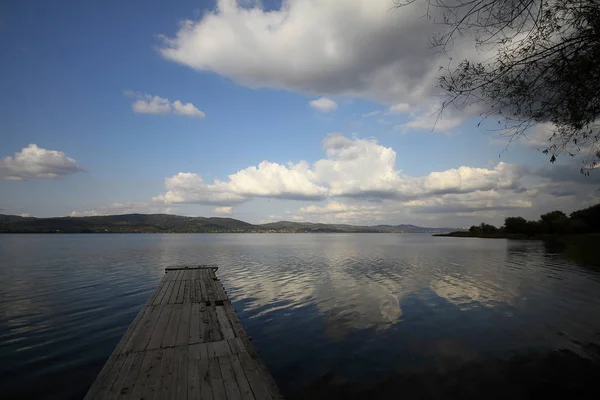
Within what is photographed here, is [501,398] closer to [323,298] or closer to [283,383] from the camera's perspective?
[283,383]

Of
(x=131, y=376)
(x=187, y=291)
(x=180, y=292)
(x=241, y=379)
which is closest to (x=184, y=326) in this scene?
(x=131, y=376)

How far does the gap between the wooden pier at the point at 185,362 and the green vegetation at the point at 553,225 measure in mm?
146194

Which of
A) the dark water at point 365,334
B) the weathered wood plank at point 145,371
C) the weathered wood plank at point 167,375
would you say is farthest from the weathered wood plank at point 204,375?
the dark water at point 365,334

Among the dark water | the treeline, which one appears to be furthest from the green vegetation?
the dark water

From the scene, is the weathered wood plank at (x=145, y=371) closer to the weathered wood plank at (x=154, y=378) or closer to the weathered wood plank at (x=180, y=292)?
the weathered wood plank at (x=154, y=378)

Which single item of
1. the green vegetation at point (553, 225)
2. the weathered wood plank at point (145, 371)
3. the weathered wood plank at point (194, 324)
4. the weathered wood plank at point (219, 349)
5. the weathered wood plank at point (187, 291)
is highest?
the green vegetation at point (553, 225)

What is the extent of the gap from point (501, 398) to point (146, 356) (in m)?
10.2

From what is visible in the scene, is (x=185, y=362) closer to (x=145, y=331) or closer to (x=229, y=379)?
(x=229, y=379)

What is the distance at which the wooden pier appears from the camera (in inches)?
244

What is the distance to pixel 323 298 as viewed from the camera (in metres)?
20.6

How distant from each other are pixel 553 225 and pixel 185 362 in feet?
548

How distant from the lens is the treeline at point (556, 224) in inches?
4429

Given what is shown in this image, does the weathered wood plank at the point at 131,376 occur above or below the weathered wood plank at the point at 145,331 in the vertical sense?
above

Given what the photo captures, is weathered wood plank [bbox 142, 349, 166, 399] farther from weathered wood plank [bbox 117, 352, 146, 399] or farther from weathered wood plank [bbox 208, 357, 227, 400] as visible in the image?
weathered wood plank [bbox 208, 357, 227, 400]
